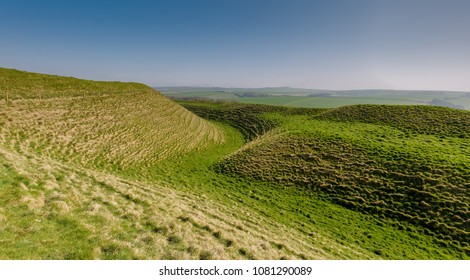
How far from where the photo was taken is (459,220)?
20.0 metres

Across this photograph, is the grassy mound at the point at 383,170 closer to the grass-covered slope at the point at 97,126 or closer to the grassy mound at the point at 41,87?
the grass-covered slope at the point at 97,126

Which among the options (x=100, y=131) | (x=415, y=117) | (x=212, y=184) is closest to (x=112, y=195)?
(x=212, y=184)

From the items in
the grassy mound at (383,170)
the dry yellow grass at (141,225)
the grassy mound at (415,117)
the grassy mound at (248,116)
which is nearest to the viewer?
the dry yellow grass at (141,225)

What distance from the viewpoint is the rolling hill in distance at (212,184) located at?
10992 mm

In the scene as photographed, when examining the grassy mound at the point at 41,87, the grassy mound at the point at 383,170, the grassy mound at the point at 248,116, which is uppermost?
the grassy mound at the point at 41,87

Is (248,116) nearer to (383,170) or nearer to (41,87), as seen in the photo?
(383,170)

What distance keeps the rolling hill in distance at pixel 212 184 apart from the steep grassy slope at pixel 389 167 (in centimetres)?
15

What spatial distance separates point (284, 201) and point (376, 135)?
2569 cm

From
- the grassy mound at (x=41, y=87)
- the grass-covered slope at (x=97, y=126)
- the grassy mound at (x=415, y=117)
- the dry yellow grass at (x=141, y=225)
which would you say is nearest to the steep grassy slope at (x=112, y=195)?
the dry yellow grass at (x=141, y=225)

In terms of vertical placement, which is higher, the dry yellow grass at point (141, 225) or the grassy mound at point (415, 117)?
the grassy mound at point (415, 117)

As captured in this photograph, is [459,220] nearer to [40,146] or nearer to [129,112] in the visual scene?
[40,146]

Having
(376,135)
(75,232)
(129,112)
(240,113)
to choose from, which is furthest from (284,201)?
(240,113)

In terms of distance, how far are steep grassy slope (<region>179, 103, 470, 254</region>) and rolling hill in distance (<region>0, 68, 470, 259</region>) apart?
148mm

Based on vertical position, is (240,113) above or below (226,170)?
above
